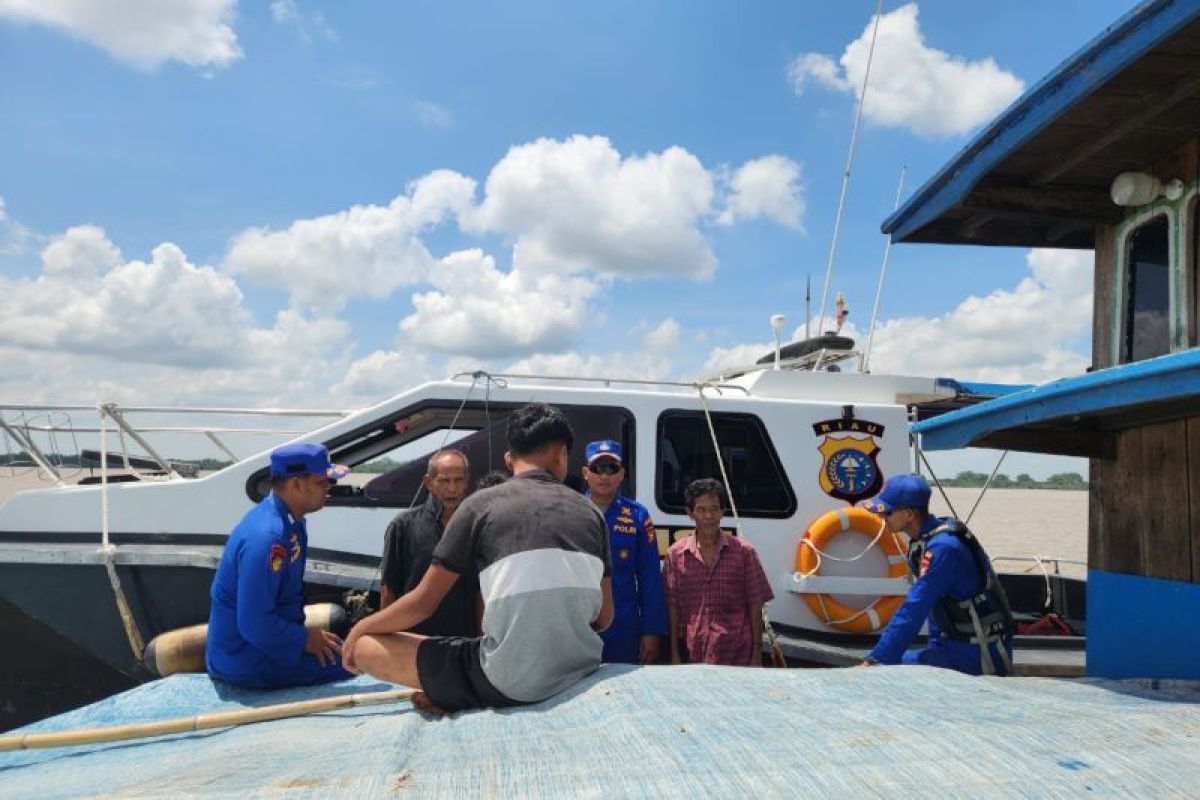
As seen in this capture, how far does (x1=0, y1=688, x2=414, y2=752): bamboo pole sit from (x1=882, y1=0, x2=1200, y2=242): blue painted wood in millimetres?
3179

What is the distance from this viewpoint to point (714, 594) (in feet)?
14.4

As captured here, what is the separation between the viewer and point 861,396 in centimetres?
568

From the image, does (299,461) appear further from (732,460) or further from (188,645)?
(732,460)

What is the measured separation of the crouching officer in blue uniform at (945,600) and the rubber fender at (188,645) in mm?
2552

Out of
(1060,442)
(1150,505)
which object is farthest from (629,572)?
(1150,505)

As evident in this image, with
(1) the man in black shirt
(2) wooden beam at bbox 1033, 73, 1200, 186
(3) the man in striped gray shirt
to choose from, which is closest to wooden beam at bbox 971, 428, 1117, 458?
(2) wooden beam at bbox 1033, 73, 1200, 186

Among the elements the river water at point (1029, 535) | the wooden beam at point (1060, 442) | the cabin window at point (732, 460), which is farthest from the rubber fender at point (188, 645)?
the river water at point (1029, 535)

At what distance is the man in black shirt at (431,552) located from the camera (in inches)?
146

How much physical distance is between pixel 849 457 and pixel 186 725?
4100 mm

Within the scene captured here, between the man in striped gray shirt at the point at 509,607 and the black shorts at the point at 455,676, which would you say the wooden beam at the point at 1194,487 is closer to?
the man in striped gray shirt at the point at 509,607

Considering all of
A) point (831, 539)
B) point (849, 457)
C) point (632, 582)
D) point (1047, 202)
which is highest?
point (1047, 202)

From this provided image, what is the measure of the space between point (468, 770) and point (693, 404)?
3680 millimetres

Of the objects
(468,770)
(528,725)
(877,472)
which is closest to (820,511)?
(877,472)

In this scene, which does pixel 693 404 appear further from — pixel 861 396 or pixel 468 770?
pixel 468 770
